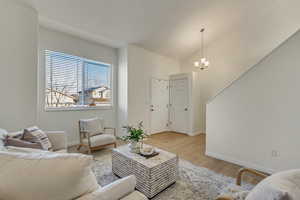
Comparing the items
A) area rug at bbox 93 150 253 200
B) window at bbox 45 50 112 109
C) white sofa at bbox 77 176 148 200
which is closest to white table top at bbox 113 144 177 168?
area rug at bbox 93 150 253 200

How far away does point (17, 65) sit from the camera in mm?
2506

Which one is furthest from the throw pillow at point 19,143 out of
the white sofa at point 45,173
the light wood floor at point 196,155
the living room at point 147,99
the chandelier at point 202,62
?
the chandelier at point 202,62

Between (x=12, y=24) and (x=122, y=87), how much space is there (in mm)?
2694

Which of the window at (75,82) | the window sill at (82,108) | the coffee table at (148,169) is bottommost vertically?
the coffee table at (148,169)

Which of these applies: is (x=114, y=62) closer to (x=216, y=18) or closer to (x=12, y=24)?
(x=12, y=24)

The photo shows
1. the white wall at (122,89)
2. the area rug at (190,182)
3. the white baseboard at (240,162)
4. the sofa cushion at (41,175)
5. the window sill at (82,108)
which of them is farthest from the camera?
the white wall at (122,89)

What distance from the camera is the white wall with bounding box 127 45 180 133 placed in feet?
14.3

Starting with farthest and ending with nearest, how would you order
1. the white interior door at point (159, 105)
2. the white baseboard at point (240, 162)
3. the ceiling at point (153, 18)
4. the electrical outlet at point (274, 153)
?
the white interior door at point (159, 105) → the ceiling at point (153, 18) → the white baseboard at point (240, 162) → the electrical outlet at point (274, 153)

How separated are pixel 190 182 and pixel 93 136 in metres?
2.24

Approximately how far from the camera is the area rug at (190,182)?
182 cm

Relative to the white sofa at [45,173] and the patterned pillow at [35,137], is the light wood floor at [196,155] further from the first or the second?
the white sofa at [45,173]

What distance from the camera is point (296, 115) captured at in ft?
7.02

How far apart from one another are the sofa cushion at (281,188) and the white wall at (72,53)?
3874 mm

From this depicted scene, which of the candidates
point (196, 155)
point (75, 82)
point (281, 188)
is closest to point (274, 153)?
point (196, 155)
